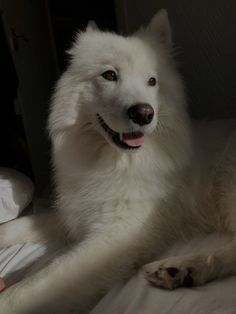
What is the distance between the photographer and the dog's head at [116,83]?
4.85ft

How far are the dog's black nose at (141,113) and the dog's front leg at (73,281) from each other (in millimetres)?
462

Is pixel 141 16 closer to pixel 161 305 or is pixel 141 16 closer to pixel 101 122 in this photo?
pixel 101 122

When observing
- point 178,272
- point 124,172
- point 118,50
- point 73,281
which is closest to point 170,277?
point 178,272

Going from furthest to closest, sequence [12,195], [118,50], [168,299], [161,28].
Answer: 1. [12,195]
2. [161,28]
3. [118,50]
4. [168,299]

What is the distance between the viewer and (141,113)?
140 centimetres

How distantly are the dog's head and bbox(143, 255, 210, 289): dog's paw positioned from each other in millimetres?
479

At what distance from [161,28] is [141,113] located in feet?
1.95

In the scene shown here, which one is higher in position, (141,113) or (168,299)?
(141,113)

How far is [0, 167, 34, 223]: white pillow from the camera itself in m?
1.93

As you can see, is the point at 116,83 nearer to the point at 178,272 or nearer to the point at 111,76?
the point at 111,76

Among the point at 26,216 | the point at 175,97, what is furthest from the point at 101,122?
the point at 26,216

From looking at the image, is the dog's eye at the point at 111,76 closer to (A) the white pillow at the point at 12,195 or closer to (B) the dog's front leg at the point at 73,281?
(B) the dog's front leg at the point at 73,281

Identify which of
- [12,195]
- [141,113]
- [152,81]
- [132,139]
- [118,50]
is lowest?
[12,195]

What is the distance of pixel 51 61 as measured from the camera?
11.1 feet
